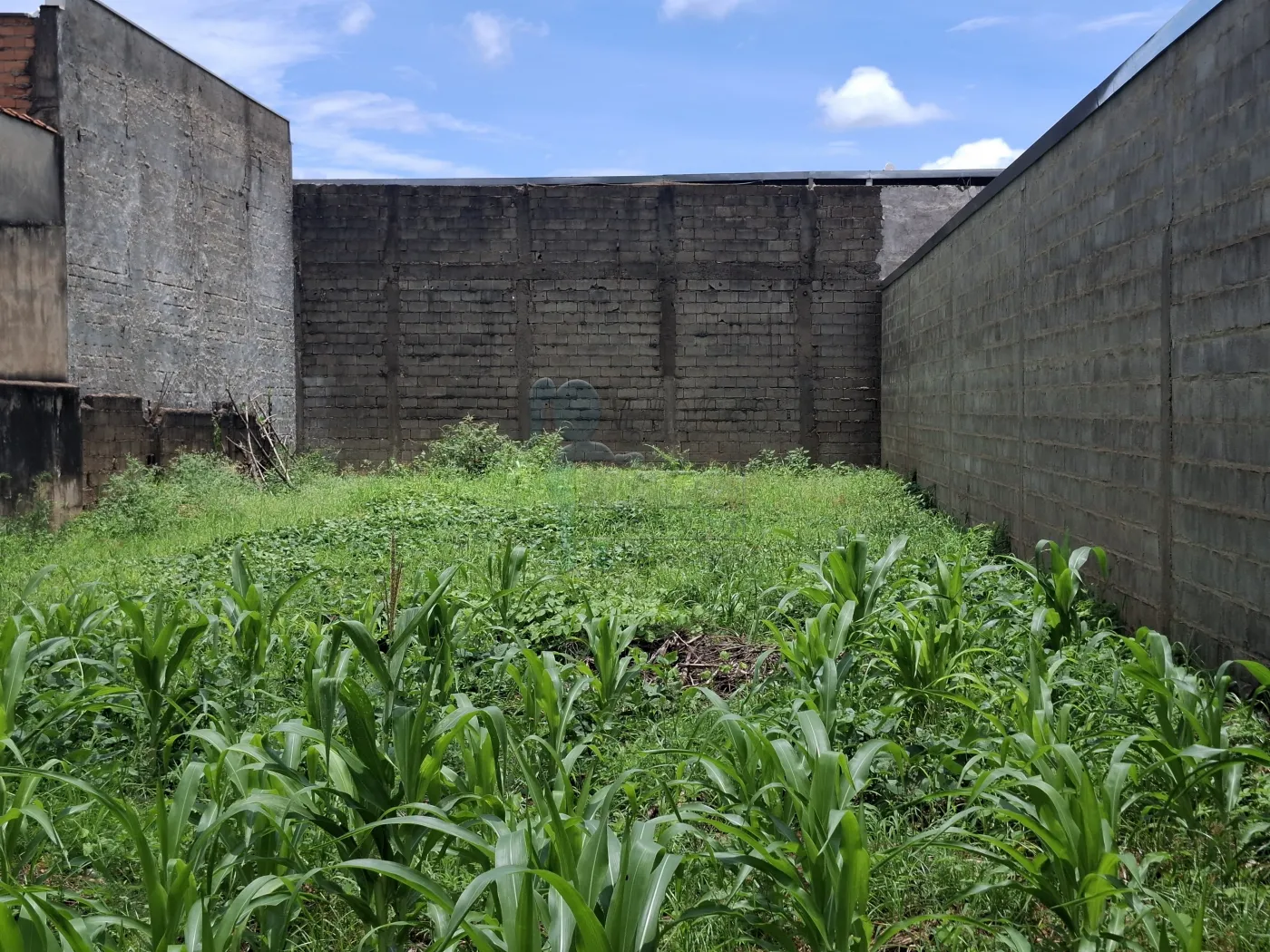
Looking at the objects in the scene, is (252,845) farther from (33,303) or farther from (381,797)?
(33,303)

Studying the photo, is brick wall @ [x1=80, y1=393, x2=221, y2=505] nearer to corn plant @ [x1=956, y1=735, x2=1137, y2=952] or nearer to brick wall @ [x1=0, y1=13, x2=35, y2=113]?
brick wall @ [x1=0, y1=13, x2=35, y2=113]

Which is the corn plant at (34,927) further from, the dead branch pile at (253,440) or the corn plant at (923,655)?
the dead branch pile at (253,440)

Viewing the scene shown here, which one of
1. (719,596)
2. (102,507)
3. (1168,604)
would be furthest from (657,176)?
(1168,604)

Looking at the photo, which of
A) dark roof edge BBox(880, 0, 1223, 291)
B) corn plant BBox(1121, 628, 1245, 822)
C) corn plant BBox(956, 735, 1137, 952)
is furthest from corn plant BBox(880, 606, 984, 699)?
dark roof edge BBox(880, 0, 1223, 291)

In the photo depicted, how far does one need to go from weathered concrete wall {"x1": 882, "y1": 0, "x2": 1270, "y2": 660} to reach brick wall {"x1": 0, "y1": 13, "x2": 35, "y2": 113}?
8.31 metres

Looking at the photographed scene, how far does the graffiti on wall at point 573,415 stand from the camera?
47.6ft

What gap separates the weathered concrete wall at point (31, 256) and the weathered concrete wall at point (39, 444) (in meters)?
0.22

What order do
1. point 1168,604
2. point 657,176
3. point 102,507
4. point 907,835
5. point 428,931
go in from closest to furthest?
point 428,931 → point 907,835 → point 1168,604 → point 102,507 → point 657,176

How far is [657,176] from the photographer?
14398 millimetres

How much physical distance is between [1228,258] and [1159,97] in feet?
3.64

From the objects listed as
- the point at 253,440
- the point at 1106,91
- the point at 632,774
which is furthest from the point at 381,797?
the point at 253,440

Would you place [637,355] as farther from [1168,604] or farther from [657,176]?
[1168,604]

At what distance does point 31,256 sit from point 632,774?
898 centimetres

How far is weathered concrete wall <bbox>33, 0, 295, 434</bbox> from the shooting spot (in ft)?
33.3
